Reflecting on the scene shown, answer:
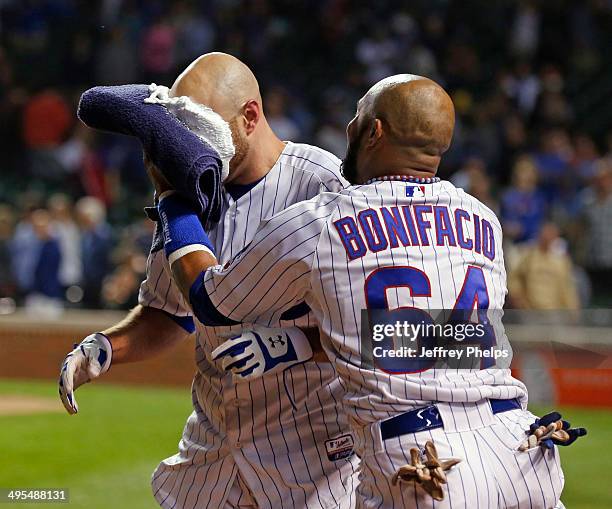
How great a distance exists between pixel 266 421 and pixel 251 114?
0.88 meters

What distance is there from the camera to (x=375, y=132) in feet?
8.92

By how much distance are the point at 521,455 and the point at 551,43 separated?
40.3 ft

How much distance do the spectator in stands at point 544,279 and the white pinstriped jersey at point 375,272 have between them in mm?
7587

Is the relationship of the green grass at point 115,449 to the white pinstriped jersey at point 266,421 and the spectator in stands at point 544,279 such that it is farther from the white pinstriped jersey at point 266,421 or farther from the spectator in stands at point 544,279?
the white pinstriped jersey at point 266,421

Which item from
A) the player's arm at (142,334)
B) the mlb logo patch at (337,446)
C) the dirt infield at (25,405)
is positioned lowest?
the mlb logo patch at (337,446)

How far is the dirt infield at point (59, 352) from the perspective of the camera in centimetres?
1116

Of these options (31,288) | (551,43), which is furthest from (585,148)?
(31,288)

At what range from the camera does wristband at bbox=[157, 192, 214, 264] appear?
2805mm

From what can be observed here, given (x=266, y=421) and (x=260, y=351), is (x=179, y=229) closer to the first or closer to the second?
(x=260, y=351)

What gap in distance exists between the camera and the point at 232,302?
271 centimetres

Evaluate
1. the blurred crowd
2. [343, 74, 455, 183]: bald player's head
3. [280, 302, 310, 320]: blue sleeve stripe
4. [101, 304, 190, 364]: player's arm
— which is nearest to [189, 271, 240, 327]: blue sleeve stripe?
[280, 302, 310, 320]: blue sleeve stripe

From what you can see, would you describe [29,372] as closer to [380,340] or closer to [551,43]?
[551,43]

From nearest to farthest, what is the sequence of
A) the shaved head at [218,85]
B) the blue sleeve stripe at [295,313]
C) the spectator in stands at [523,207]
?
1. the blue sleeve stripe at [295,313]
2. the shaved head at [218,85]
3. the spectator in stands at [523,207]

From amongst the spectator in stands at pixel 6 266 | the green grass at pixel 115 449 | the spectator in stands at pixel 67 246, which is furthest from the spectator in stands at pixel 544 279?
the spectator in stands at pixel 6 266
